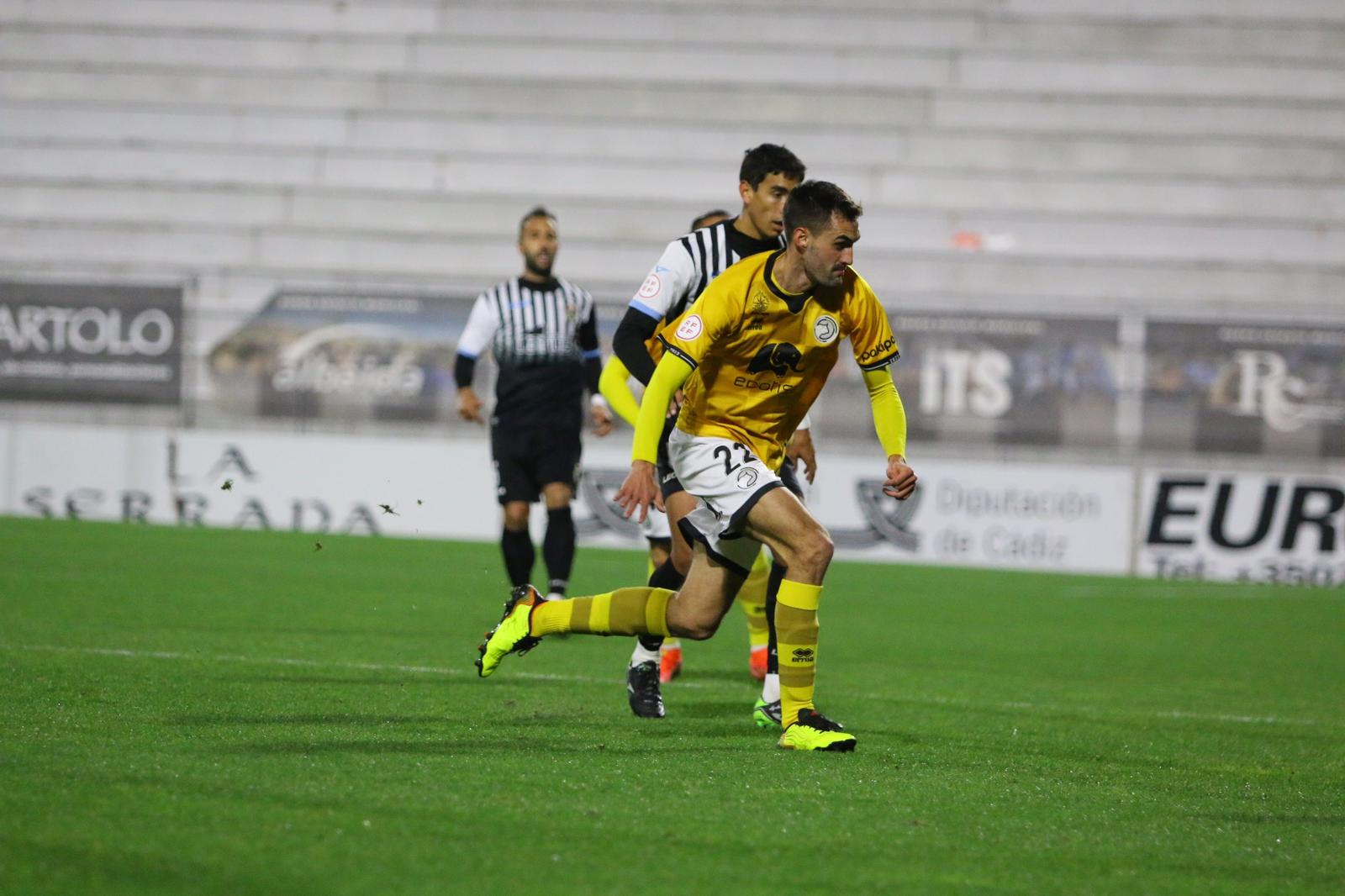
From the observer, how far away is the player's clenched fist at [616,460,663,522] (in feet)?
16.5

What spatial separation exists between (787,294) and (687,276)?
776mm

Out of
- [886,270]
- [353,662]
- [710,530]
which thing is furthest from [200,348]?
[710,530]

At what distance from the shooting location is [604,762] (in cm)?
482

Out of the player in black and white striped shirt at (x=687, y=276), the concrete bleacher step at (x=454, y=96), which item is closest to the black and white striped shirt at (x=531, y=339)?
the player in black and white striped shirt at (x=687, y=276)

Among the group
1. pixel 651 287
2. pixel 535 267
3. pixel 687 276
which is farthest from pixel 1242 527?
pixel 651 287

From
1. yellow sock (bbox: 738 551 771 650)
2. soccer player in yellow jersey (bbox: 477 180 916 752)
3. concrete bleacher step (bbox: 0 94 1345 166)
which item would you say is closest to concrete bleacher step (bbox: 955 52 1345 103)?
concrete bleacher step (bbox: 0 94 1345 166)

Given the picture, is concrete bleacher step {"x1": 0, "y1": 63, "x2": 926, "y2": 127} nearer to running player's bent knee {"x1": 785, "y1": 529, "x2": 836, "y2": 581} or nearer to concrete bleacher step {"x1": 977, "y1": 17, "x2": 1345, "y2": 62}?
concrete bleacher step {"x1": 977, "y1": 17, "x2": 1345, "y2": 62}

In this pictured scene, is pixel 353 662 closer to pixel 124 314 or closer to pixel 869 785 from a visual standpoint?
pixel 869 785

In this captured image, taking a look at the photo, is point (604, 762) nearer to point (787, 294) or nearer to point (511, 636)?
point (511, 636)

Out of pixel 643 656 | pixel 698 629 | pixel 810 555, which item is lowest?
pixel 643 656

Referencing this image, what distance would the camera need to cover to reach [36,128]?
21.7 m

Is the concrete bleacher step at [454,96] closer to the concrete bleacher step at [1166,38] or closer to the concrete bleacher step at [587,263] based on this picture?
the concrete bleacher step at [1166,38]

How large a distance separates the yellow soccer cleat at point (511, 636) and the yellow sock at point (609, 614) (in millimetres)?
28

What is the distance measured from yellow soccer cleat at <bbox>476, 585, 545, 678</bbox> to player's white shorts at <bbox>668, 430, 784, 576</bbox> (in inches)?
25.4
